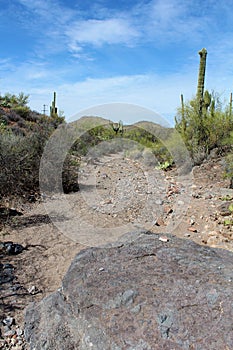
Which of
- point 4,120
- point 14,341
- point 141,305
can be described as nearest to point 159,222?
point 141,305

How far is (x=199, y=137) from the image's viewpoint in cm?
1012

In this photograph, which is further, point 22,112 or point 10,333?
point 22,112

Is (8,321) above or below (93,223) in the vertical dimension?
below

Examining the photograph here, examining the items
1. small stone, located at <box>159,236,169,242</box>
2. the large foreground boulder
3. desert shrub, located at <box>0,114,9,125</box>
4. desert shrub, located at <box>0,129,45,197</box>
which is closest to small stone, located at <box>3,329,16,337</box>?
the large foreground boulder

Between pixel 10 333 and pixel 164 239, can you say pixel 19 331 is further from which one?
pixel 164 239

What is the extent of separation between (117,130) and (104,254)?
510 inches

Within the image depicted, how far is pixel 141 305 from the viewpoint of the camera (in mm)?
2150

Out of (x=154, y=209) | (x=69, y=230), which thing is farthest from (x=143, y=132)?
(x=69, y=230)

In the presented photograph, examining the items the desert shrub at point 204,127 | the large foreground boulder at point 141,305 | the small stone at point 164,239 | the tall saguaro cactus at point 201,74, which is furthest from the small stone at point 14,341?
the tall saguaro cactus at point 201,74

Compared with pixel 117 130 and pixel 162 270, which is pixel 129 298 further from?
pixel 117 130

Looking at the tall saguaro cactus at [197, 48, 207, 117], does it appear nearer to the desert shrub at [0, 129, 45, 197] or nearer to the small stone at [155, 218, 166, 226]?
the desert shrub at [0, 129, 45, 197]

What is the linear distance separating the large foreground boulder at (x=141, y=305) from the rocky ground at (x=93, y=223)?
1.28 feet

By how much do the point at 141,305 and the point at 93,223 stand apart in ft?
9.43

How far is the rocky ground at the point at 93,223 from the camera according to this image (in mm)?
3107
